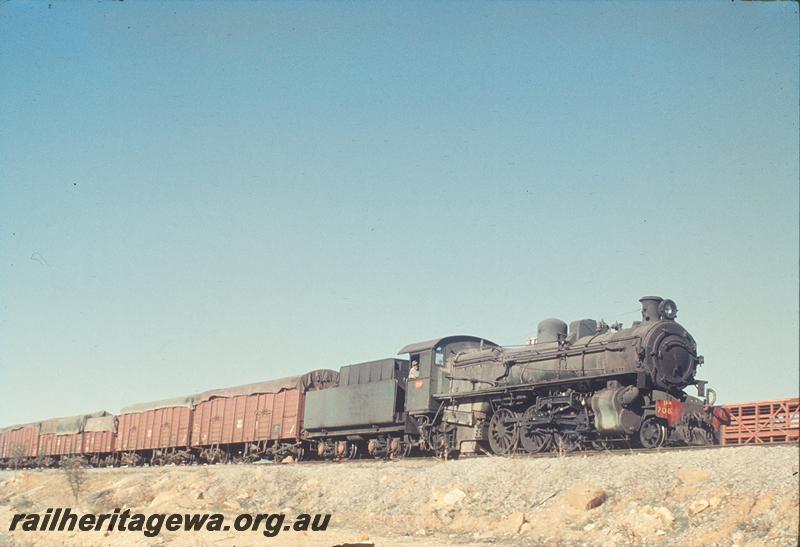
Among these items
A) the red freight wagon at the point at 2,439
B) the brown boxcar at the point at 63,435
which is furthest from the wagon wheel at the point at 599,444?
the red freight wagon at the point at 2,439

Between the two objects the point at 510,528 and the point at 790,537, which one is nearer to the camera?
the point at 790,537

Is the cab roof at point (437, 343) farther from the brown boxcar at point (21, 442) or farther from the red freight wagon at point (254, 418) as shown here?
the brown boxcar at point (21, 442)

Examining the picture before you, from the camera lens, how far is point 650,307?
18.6m

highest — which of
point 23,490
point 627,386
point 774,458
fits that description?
point 627,386

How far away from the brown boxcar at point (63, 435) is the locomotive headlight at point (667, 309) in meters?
34.5

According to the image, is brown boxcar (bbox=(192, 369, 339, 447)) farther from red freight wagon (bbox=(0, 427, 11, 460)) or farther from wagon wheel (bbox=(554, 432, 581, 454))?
red freight wagon (bbox=(0, 427, 11, 460))

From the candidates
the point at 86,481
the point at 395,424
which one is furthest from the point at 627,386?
the point at 86,481

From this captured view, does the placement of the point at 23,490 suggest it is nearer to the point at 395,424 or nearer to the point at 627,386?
the point at 395,424

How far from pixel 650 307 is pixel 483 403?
17.6 ft

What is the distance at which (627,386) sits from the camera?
17500 mm

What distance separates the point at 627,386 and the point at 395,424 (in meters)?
8.57

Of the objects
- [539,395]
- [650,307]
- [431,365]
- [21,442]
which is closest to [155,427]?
[21,442]

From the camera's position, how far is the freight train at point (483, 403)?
17.4m

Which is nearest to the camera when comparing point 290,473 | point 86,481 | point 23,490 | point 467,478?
point 467,478
